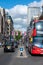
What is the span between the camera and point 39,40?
1221 inches

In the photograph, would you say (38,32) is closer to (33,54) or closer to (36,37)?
(36,37)

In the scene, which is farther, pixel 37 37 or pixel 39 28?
pixel 37 37

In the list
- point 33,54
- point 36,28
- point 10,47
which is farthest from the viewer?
point 10,47

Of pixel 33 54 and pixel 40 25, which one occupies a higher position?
pixel 40 25

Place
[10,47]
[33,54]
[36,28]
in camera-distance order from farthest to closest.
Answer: [10,47] → [33,54] → [36,28]

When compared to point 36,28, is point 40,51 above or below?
below

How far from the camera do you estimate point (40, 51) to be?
1213 inches

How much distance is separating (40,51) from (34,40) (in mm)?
1453

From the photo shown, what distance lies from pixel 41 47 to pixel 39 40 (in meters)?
→ 0.84

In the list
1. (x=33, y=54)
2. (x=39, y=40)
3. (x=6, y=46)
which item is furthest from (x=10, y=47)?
(x=39, y=40)

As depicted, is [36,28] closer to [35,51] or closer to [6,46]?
[35,51]

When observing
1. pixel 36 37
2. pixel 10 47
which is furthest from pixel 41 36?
pixel 10 47

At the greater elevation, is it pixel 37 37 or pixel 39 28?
pixel 39 28

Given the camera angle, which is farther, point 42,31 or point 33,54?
point 33,54
